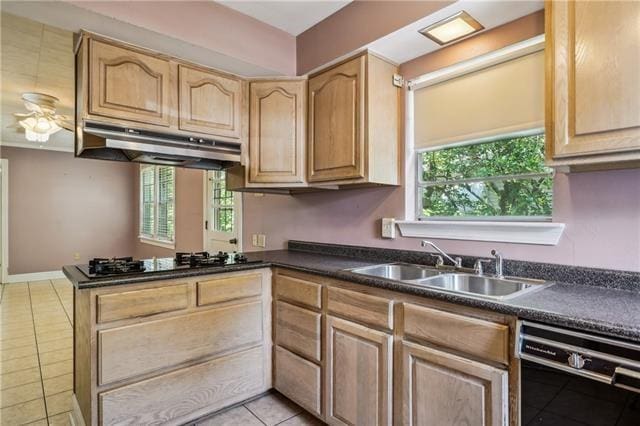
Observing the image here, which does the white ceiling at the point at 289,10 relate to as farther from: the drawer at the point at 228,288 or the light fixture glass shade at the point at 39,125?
the light fixture glass shade at the point at 39,125

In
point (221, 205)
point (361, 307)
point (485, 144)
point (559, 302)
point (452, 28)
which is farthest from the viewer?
point (221, 205)

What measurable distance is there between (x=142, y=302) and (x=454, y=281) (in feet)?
5.41

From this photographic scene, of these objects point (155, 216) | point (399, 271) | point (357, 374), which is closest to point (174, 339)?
point (357, 374)

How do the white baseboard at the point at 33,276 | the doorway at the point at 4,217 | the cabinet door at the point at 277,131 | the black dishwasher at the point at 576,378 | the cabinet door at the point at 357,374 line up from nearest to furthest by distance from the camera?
the black dishwasher at the point at 576,378 → the cabinet door at the point at 357,374 → the cabinet door at the point at 277,131 → the doorway at the point at 4,217 → the white baseboard at the point at 33,276

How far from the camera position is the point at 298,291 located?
2.14m

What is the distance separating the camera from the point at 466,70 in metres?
2.09

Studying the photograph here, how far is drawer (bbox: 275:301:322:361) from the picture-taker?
6.65 feet

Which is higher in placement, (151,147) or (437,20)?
(437,20)

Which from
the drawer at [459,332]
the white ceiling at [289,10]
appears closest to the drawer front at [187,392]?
the drawer at [459,332]

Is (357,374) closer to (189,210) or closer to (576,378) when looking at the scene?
(576,378)

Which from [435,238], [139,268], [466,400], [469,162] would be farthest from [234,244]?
[466,400]

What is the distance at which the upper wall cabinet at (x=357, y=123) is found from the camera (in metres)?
2.22

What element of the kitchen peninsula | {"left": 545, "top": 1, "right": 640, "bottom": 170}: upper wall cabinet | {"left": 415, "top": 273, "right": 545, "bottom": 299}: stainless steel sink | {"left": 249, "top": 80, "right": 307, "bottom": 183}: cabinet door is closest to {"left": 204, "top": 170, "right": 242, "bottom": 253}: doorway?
{"left": 249, "top": 80, "right": 307, "bottom": 183}: cabinet door

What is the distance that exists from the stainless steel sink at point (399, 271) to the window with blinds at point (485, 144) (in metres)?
0.37
